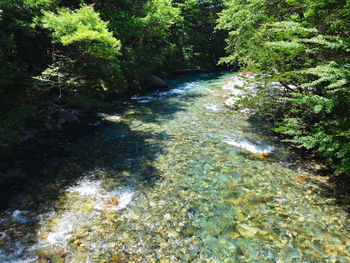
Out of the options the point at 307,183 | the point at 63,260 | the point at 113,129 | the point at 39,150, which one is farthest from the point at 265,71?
the point at 39,150

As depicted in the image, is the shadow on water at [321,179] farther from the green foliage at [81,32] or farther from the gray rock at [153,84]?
the gray rock at [153,84]

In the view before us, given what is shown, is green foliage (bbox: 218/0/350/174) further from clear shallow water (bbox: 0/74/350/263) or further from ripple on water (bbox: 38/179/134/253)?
ripple on water (bbox: 38/179/134/253)

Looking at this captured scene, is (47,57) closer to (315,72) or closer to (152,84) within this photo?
(315,72)

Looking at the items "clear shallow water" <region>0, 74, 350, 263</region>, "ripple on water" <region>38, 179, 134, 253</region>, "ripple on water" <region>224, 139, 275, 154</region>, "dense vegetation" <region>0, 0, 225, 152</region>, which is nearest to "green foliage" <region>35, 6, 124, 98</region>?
"dense vegetation" <region>0, 0, 225, 152</region>

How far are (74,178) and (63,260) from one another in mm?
2541

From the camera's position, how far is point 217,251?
133 inches

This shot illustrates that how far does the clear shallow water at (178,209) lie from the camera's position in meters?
3.35

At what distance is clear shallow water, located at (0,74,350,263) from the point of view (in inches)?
132

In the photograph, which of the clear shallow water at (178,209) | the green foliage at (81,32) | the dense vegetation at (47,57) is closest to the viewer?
the clear shallow water at (178,209)

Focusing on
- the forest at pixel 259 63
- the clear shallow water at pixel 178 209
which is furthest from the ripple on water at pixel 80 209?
the forest at pixel 259 63

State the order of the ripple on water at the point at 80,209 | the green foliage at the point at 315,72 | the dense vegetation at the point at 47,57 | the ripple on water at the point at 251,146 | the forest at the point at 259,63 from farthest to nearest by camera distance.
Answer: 1. the ripple on water at the point at 251,146
2. the dense vegetation at the point at 47,57
3. the forest at the point at 259,63
4. the green foliage at the point at 315,72
5. the ripple on water at the point at 80,209

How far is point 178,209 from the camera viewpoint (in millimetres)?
4297

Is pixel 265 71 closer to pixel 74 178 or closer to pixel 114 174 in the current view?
pixel 114 174

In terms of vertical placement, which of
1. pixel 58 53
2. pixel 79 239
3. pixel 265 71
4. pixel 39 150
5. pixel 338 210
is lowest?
pixel 338 210
